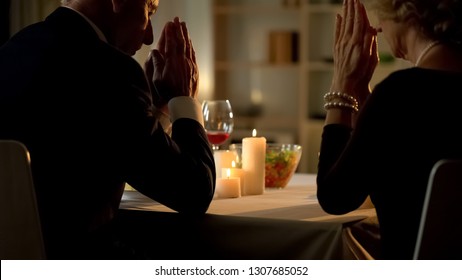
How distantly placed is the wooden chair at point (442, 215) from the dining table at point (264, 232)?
7.2 inches

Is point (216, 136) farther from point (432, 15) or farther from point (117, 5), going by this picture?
point (432, 15)

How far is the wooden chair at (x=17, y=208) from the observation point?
3.94ft

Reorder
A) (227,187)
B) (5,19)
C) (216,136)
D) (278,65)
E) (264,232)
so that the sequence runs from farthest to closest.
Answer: (278,65) → (5,19) → (216,136) → (227,187) → (264,232)

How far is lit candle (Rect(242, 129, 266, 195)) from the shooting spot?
1.79 metres

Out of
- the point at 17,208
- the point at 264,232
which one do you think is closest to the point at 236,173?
the point at 264,232

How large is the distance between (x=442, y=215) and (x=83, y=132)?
630 mm

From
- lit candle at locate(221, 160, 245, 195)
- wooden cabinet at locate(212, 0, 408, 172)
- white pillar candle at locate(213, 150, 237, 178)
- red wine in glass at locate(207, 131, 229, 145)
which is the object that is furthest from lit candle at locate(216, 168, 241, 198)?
wooden cabinet at locate(212, 0, 408, 172)

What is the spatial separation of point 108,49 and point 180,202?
0.32m

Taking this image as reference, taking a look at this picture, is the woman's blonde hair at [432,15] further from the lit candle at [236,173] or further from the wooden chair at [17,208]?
the wooden chair at [17,208]

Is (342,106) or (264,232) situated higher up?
(342,106)

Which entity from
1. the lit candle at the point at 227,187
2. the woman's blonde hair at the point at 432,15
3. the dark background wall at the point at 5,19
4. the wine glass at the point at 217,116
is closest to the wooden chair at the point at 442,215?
the woman's blonde hair at the point at 432,15

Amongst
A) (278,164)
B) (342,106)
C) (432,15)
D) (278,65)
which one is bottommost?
(278,65)

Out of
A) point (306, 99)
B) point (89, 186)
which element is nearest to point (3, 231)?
point (89, 186)

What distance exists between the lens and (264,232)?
4.66 ft
